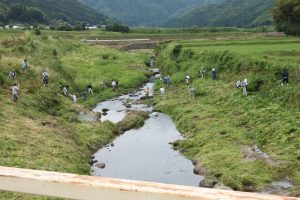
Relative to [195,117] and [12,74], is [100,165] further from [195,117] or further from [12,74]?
[12,74]

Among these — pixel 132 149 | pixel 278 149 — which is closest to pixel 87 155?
pixel 132 149

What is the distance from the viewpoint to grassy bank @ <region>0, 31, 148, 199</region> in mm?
25172

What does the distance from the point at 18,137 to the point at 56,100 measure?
→ 14.3 m

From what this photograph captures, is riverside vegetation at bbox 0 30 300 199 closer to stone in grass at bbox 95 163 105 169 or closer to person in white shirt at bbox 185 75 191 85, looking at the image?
stone in grass at bbox 95 163 105 169

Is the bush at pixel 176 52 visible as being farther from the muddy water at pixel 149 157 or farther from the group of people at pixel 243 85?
the group of people at pixel 243 85

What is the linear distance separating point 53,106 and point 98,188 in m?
36.5

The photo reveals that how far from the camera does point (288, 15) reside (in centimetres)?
7406

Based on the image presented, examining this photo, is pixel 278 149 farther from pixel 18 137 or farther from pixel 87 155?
pixel 18 137

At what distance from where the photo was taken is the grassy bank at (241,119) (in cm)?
2366

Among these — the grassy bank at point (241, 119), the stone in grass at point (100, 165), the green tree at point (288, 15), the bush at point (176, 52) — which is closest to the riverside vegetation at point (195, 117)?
the grassy bank at point (241, 119)

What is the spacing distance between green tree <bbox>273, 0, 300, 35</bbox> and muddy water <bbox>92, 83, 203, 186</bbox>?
3887 cm

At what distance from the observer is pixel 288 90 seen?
3369 cm

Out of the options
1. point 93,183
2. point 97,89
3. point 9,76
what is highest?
point 93,183

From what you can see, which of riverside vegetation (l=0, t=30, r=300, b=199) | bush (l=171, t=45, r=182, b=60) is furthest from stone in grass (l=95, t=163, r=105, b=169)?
bush (l=171, t=45, r=182, b=60)
